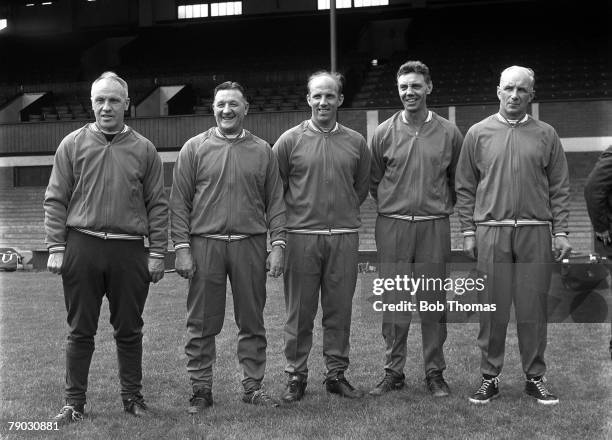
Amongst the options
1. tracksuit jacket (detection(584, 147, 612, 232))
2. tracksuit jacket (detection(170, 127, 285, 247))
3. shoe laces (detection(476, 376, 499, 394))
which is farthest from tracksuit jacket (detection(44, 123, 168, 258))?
tracksuit jacket (detection(584, 147, 612, 232))

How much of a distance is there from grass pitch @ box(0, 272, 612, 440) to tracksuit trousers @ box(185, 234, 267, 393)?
29cm

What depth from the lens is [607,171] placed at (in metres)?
4.36

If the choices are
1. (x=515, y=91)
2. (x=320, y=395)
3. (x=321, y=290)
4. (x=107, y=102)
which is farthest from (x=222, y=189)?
(x=515, y=91)

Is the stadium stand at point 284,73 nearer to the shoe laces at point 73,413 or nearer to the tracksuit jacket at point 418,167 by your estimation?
the tracksuit jacket at point 418,167

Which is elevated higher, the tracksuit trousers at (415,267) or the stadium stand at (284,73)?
the stadium stand at (284,73)

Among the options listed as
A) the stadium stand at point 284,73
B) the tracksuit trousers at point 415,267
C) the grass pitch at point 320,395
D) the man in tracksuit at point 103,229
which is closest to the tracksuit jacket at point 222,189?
the man in tracksuit at point 103,229

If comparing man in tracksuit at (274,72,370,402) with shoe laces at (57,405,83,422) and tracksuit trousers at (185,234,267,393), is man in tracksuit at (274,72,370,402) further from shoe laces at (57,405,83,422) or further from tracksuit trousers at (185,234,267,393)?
shoe laces at (57,405,83,422)

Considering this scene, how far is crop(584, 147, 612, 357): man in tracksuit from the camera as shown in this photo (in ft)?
14.4

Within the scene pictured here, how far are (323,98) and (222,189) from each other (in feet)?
3.01

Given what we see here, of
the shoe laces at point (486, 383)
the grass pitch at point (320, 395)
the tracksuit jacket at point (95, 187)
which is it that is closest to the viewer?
the grass pitch at point (320, 395)

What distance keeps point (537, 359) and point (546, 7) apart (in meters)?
22.1

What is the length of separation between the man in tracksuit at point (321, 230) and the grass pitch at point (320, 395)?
0.34 meters

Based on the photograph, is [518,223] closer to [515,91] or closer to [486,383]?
[515,91]

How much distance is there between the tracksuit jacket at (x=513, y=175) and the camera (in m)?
4.58
